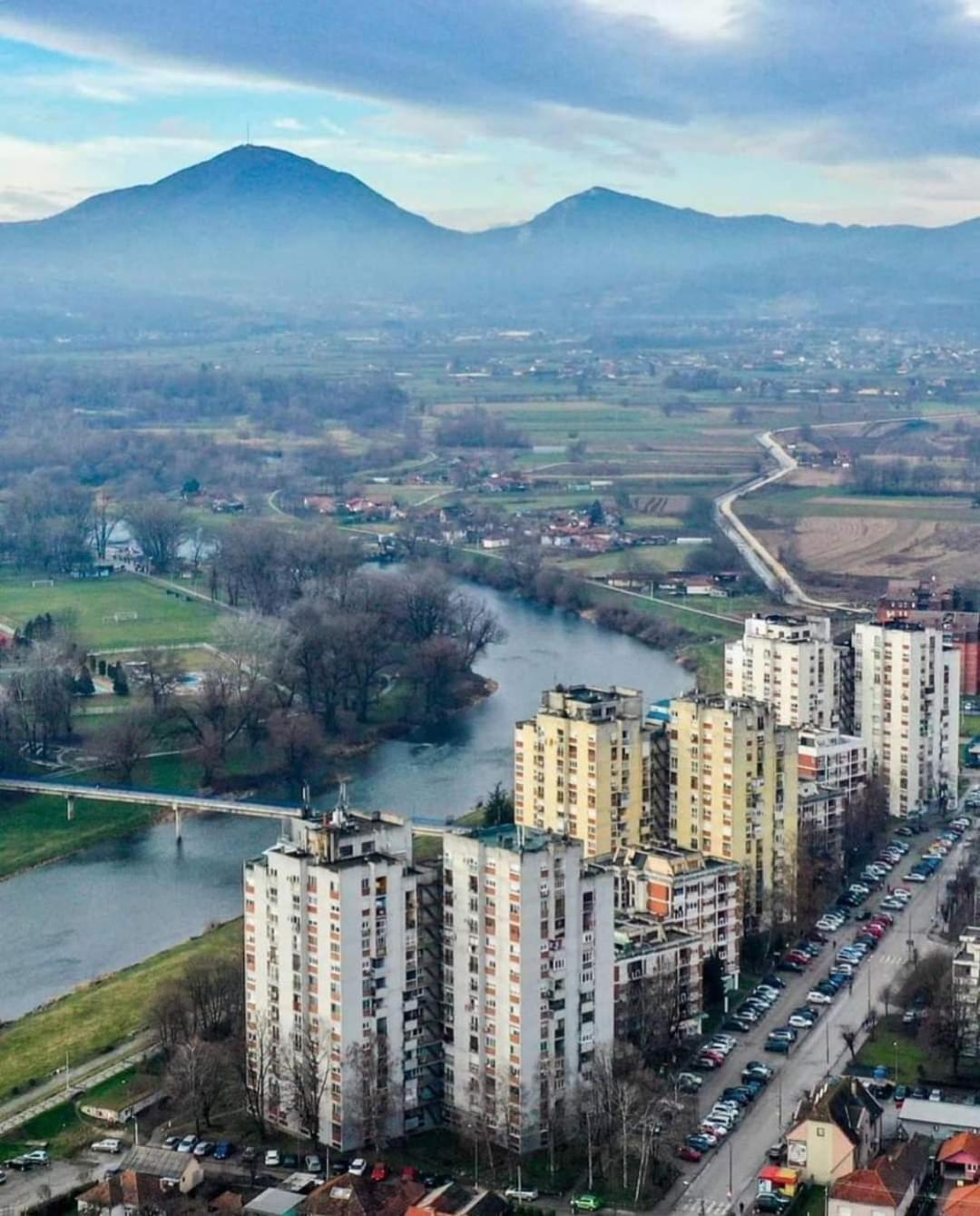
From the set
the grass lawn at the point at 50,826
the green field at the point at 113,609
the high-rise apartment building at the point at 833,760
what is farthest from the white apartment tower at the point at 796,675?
the green field at the point at 113,609

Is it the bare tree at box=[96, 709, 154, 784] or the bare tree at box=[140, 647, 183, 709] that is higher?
the bare tree at box=[140, 647, 183, 709]

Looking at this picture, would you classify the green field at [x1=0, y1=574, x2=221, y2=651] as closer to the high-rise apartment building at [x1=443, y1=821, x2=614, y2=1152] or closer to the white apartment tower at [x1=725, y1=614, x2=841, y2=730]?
the white apartment tower at [x1=725, y1=614, x2=841, y2=730]

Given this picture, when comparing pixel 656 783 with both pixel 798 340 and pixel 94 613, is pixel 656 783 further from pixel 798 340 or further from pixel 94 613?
→ pixel 798 340

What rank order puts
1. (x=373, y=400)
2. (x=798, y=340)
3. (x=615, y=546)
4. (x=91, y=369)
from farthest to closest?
(x=798, y=340)
(x=91, y=369)
(x=373, y=400)
(x=615, y=546)

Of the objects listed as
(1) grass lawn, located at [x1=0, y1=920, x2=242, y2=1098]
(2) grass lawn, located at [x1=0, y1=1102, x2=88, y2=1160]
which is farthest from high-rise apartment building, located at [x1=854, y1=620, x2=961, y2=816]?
(2) grass lawn, located at [x1=0, y1=1102, x2=88, y2=1160]

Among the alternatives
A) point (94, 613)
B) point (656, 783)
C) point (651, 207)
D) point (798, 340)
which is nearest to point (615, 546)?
point (94, 613)

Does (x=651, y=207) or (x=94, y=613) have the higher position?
(x=651, y=207)
